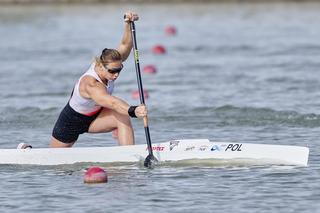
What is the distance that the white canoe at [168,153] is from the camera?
14.8 meters

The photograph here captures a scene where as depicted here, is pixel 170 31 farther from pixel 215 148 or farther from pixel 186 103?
pixel 215 148

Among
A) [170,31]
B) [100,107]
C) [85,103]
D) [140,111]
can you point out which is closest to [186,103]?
[100,107]

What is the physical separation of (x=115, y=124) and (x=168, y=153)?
2.46 ft

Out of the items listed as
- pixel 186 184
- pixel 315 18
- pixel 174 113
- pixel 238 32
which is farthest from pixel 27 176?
pixel 315 18

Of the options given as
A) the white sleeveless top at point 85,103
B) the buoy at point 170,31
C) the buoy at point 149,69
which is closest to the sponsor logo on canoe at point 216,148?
the white sleeveless top at point 85,103

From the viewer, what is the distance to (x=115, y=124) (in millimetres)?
15141

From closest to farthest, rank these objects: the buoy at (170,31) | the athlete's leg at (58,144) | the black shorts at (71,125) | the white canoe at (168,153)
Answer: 1. the white canoe at (168,153)
2. the black shorts at (71,125)
3. the athlete's leg at (58,144)
4. the buoy at (170,31)

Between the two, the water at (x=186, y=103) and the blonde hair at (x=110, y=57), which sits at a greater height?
the blonde hair at (x=110, y=57)

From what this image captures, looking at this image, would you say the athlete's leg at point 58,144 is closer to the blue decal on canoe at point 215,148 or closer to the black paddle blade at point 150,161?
the black paddle blade at point 150,161

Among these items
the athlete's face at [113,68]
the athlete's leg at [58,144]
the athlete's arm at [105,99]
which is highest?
the athlete's face at [113,68]

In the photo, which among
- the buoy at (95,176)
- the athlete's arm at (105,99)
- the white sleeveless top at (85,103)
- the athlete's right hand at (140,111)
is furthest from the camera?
the white sleeveless top at (85,103)

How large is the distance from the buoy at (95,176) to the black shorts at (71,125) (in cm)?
139

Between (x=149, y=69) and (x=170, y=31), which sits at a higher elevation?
(x=170, y=31)

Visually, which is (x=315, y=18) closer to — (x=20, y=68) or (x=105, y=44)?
(x=105, y=44)
